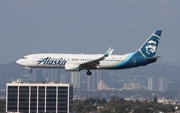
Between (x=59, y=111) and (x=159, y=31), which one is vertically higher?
(x=159, y=31)

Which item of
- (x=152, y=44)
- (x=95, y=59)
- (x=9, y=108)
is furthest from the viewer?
(x=9, y=108)

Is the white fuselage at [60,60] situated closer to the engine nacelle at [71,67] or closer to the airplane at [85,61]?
the airplane at [85,61]

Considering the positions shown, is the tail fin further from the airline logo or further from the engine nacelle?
the airline logo

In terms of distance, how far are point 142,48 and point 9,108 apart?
64819 mm

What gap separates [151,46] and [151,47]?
430 mm

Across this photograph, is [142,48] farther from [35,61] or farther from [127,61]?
[35,61]

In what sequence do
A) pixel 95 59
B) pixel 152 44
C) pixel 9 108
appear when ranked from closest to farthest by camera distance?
1. pixel 95 59
2. pixel 152 44
3. pixel 9 108

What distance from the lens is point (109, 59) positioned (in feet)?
459

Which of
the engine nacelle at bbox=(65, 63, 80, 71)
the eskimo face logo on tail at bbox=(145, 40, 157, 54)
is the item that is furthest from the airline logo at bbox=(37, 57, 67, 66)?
the eskimo face logo on tail at bbox=(145, 40, 157, 54)

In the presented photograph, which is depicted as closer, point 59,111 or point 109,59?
point 109,59

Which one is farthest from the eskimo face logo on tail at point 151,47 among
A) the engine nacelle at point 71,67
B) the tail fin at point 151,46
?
the engine nacelle at point 71,67

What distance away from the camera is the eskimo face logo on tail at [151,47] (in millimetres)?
144875

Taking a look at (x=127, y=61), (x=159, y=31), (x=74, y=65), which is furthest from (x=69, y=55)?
(x=159, y=31)

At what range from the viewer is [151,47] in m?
146
